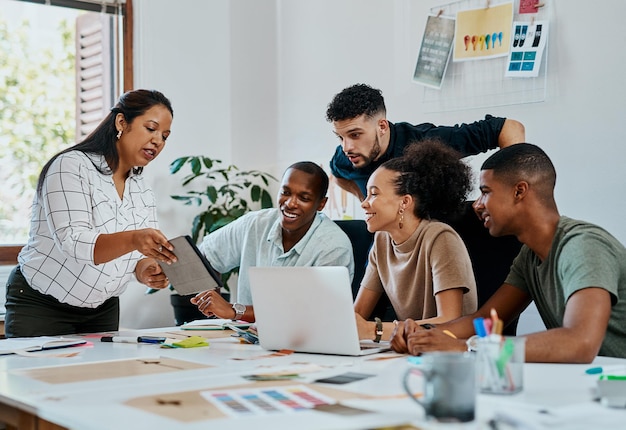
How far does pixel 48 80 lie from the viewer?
4.37 m

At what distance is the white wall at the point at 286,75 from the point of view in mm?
3141

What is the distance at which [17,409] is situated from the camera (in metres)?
1.37

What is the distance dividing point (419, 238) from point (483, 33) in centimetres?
148

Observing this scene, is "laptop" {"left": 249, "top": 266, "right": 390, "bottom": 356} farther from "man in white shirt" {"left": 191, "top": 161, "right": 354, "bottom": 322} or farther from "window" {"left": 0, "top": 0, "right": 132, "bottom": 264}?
"window" {"left": 0, "top": 0, "right": 132, "bottom": 264}

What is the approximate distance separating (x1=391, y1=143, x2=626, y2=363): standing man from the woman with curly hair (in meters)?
0.13

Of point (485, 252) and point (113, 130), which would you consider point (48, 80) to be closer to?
point (113, 130)

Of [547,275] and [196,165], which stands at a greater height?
[196,165]

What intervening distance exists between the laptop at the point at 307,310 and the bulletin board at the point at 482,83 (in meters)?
1.70

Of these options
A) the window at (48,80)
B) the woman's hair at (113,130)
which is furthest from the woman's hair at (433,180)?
the window at (48,80)

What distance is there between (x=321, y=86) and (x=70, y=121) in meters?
1.42

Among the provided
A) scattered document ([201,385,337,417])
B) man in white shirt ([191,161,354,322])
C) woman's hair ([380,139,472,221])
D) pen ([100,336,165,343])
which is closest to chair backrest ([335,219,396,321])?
man in white shirt ([191,161,354,322])

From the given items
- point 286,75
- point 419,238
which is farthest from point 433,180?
point 286,75

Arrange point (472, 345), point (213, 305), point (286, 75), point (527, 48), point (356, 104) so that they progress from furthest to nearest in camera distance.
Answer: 1. point (286, 75)
2. point (527, 48)
3. point (356, 104)
4. point (213, 305)
5. point (472, 345)

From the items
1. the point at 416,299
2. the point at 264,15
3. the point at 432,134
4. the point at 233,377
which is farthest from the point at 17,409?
the point at 264,15
